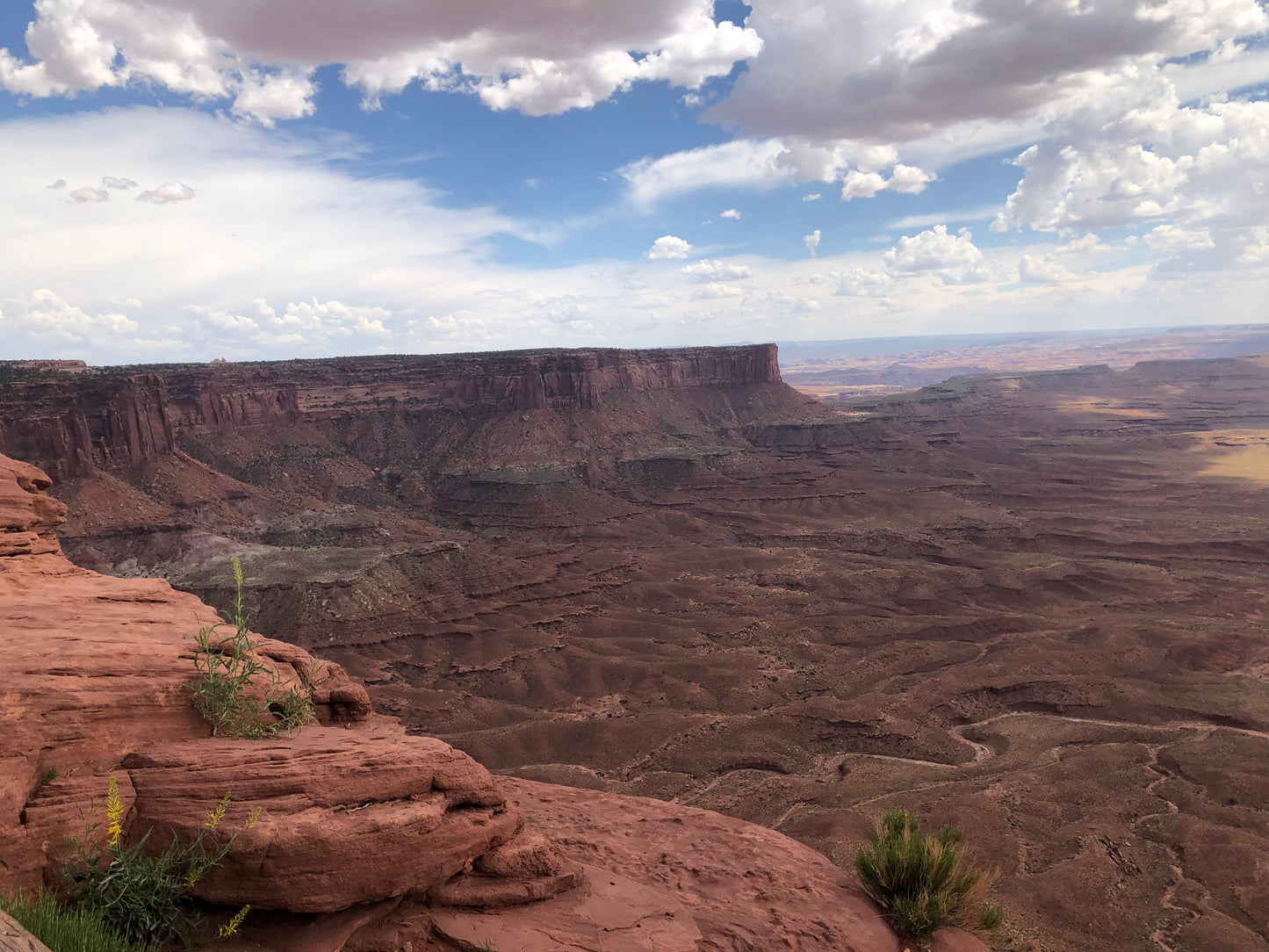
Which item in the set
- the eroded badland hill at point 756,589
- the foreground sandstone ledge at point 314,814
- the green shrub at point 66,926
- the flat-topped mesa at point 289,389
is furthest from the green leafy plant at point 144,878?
the flat-topped mesa at point 289,389

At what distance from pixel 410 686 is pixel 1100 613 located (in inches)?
2111

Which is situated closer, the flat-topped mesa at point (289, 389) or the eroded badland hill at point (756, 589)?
the eroded badland hill at point (756, 589)

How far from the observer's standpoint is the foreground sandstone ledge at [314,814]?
28.6 feet

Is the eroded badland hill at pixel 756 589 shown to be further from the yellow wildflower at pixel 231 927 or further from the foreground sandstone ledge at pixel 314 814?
the yellow wildflower at pixel 231 927

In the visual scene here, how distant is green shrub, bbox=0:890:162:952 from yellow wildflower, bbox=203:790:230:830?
3.99ft

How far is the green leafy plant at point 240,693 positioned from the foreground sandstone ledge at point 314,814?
0.26m

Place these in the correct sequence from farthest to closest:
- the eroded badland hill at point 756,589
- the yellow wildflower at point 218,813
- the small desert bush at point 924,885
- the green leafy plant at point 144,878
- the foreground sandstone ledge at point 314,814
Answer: the eroded badland hill at point 756,589 < the small desert bush at point 924,885 < the foreground sandstone ledge at point 314,814 < the yellow wildflower at point 218,813 < the green leafy plant at point 144,878

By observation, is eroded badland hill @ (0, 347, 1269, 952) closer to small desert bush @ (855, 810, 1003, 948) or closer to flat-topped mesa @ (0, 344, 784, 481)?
flat-topped mesa @ (0, 344, 784, 481)

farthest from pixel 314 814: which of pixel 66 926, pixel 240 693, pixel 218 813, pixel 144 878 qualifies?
pixel 66 926

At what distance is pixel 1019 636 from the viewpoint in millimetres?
51594

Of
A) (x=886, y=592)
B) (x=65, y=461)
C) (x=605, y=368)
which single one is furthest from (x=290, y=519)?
(x=605, y=368)

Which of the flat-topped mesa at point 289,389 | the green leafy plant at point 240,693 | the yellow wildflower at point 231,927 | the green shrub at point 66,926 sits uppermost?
the flat-topped mesa at point 289,389

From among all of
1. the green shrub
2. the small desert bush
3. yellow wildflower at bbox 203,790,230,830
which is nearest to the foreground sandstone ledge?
yellow wildflower at bbox 203,790,230,830

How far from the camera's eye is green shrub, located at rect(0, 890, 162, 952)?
22.0ft
